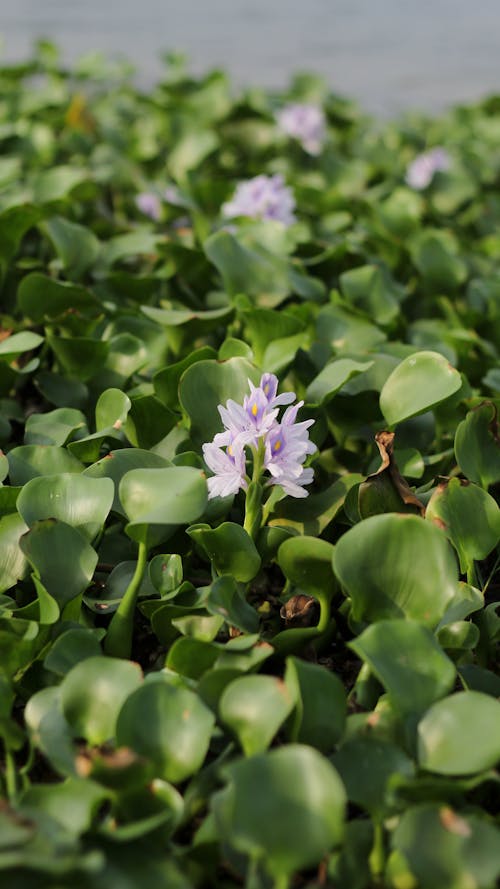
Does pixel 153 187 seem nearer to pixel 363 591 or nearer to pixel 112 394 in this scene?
pixel 112 394

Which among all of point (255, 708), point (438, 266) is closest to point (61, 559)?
point (255, 708)

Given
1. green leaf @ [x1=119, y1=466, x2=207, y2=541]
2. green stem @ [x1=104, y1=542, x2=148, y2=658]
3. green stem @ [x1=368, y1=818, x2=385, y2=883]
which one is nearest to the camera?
green stem @ [x1=368, y1=818, x2=385, y2=883]

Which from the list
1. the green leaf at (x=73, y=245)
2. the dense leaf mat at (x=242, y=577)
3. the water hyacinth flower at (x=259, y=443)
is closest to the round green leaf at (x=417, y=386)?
the dense leaf mat at (x=242, y=577)

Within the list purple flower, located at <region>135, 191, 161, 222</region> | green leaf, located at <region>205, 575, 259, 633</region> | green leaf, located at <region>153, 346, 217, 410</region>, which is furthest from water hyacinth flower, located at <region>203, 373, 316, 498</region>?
purple flower, located at <region>135, 191, 161, 222</region>

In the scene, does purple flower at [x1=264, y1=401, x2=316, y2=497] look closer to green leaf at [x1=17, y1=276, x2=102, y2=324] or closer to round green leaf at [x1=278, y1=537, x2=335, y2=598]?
round green leaf at [x1=278, y1=537, x2=335, y2=598]

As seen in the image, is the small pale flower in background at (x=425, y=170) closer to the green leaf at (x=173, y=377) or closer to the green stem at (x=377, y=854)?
the green leaf at (x=173, y=377)

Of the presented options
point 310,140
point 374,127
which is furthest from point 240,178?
point 374,127
